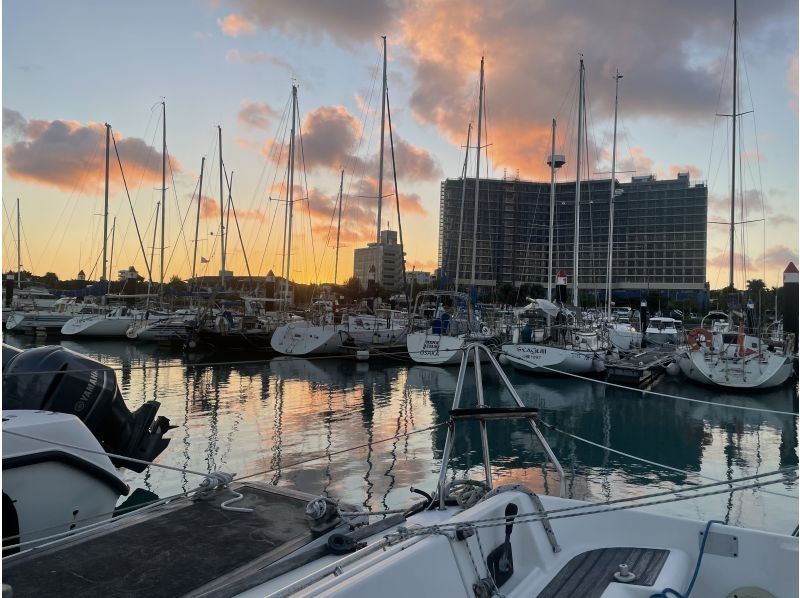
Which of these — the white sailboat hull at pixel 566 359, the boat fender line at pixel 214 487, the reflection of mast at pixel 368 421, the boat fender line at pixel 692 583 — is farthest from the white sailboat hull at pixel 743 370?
the boat fender line at pixel 214 487

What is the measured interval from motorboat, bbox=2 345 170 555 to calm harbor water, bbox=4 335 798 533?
2.64 ft

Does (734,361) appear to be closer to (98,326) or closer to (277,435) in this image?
(277,435)

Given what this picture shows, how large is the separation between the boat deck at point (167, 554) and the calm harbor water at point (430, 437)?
1775 mm

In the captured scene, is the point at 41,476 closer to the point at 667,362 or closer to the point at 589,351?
the point at 589,351

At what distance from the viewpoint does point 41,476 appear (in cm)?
564

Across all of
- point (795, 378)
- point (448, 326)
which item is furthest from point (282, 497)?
point (795, 378)

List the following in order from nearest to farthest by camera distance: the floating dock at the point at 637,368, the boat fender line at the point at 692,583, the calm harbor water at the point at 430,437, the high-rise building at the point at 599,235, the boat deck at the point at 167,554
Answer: the boat fender line at the point at 692,583 → the boat deck at the point at 167,554 → the calm harbor water at the point at 430,437 → the floating dock at the point at 637,368 → the high-rise building at the point at 599,235

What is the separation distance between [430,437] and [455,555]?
883cm

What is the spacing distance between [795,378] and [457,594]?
25.2m

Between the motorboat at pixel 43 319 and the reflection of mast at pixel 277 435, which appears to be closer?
the reflection of mast at pixel 277 435

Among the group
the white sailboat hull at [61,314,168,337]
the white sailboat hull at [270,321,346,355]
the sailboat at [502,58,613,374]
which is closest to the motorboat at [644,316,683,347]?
the sailboat at [502,58,613,374]

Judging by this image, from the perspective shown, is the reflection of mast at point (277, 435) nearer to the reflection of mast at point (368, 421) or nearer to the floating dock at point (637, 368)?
the reflection of mast at point (368, 421)

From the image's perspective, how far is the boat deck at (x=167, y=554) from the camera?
3844 mm

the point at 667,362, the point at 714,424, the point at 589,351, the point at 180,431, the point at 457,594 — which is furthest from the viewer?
the point at 667,362
